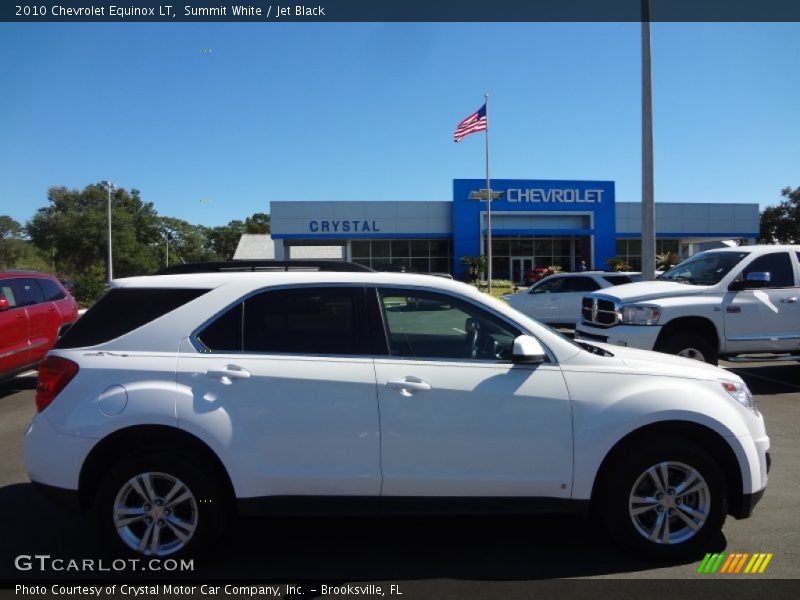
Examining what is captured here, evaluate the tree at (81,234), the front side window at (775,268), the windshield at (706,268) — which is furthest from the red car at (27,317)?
the tree at (81,234)

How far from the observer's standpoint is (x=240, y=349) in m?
3.56

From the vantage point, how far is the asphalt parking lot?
3.40 m

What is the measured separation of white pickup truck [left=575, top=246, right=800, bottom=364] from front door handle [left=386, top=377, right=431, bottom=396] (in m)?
5.53

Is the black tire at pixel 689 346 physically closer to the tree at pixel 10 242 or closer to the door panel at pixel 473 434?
the door panel at pixel 473 434

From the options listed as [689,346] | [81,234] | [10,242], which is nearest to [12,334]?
[689,346]

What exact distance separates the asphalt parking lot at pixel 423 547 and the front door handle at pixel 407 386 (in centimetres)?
109

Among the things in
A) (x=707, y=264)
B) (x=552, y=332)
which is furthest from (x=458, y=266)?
(x=552, y=332)

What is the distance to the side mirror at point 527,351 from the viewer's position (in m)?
3.41

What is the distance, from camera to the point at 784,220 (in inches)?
2263

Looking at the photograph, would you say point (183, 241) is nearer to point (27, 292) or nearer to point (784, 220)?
point (784, 220)

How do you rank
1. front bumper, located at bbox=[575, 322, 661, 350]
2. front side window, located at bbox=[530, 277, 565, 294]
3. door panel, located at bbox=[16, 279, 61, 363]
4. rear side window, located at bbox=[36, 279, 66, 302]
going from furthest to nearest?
1. front side window, located at bbox=[530, 277, 565, 294]
2. rear side window, located at bbox=[36, 279, 66, 302]
3. door panel, located at bbox=[16, 279, 61, 363]
4. front bumper, located at bbox=[575, 322, 661, 350]

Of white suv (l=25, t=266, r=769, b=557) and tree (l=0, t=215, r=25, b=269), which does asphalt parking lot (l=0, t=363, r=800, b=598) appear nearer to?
white suv (l=25, t=266, r=769, b=557)

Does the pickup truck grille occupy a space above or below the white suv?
above

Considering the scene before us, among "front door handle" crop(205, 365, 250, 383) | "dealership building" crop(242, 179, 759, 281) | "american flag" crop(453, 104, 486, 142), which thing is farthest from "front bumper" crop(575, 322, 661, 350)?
"dealership building" crop(242, 179, 759, 281)
